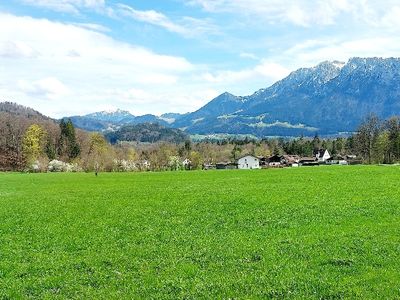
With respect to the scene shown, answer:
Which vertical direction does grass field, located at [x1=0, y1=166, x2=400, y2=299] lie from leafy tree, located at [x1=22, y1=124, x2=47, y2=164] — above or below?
below

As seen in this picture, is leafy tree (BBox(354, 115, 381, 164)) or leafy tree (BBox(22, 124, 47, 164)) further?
leafy tree (BBox(22, 124, 47, 164))

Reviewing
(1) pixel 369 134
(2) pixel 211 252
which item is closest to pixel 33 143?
(1) pixel 369 134

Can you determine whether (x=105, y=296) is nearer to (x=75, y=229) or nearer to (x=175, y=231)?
(x=175, y=231)

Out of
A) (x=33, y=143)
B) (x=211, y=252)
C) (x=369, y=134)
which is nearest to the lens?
(x=211, y=252)

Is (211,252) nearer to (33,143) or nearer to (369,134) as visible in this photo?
(369,134)

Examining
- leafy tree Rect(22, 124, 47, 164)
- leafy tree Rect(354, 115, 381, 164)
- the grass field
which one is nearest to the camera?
the grass field

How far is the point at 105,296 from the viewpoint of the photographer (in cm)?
1430

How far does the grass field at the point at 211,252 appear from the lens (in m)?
14.6

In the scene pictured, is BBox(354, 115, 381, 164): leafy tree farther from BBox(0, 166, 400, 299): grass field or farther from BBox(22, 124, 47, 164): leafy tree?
BBox(0, 166, 400, 299): grass field

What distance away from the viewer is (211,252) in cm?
1942

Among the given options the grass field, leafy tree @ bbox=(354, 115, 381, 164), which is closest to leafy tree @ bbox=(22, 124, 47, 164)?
leafy tree @ bbox=(354, 115, 381, 164)

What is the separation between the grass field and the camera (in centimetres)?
1461

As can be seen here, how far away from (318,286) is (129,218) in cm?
1891

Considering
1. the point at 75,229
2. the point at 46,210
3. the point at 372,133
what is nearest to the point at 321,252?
the point at 75,229
